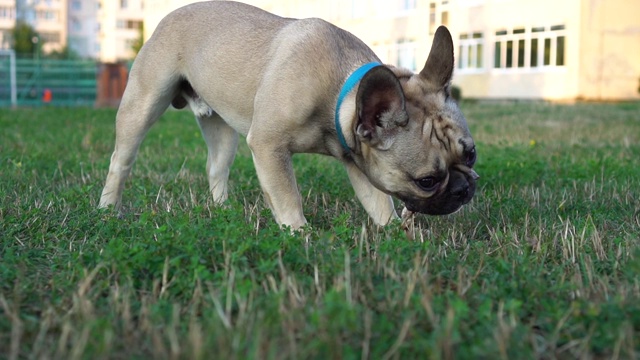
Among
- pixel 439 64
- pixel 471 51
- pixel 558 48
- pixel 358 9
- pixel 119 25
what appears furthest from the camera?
pixel 119 25

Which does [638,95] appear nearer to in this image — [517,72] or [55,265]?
[517,72]

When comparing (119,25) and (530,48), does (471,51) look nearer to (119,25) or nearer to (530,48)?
(530,48)

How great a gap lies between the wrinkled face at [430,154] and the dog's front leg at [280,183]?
0.52 metres

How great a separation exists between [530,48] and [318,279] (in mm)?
28430

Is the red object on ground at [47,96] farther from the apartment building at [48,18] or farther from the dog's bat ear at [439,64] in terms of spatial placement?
the apartment building at [48,18]

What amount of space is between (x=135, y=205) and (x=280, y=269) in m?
2.28

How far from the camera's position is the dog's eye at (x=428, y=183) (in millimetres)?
3895

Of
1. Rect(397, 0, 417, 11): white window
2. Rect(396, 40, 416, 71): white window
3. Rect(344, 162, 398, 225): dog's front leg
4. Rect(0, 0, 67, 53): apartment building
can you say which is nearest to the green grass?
Rect(344, 162, 398, 225): dog's front leg

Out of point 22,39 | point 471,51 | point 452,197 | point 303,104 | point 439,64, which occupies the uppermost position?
point 22,39

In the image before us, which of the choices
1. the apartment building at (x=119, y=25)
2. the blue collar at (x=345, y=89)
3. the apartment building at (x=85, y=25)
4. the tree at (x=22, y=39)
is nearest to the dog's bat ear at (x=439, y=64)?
the blue collar at (x=345, y=89)

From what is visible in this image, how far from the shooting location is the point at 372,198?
4602 mm

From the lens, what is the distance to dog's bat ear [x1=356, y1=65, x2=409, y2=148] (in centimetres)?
356

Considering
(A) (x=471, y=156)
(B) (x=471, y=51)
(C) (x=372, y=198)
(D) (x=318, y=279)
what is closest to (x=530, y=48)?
(B) (x=471, y=51)

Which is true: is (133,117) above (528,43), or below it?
below
